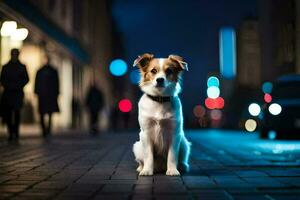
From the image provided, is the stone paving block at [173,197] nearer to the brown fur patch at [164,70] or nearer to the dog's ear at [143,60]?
the brown fur patch at [164,70]

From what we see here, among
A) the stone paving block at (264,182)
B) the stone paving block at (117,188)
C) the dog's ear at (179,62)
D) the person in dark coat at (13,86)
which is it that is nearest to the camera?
the stone paving block at (117,188)

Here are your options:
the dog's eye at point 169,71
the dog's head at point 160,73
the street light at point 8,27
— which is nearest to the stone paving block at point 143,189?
the dog's head at point 160,73

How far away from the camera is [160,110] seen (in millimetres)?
7539

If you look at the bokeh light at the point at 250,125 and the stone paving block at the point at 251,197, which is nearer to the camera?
the stone paving block at the point at 251,197

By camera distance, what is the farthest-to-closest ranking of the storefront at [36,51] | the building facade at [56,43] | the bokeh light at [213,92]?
the bokeh light at [213,92] → the building facade at [56,43] → the storefront at [36,51]

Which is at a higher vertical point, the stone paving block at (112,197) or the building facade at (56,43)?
the building facade at (56,43)

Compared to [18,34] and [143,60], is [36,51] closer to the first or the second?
[18,34]

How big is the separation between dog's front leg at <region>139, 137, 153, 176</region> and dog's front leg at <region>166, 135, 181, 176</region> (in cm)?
21

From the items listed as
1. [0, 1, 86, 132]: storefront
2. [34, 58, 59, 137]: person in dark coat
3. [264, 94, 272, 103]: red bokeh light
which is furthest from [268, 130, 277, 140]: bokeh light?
[0, 1, 86, 132]: storefront

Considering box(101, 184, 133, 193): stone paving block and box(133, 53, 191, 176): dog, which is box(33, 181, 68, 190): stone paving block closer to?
box(101, 184, 133, 193): stone paving block

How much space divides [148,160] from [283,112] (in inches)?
447

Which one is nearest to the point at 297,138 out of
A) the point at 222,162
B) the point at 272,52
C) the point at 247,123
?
the point at 222,162

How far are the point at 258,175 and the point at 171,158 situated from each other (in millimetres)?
1069

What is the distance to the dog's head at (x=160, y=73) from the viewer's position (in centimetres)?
739
